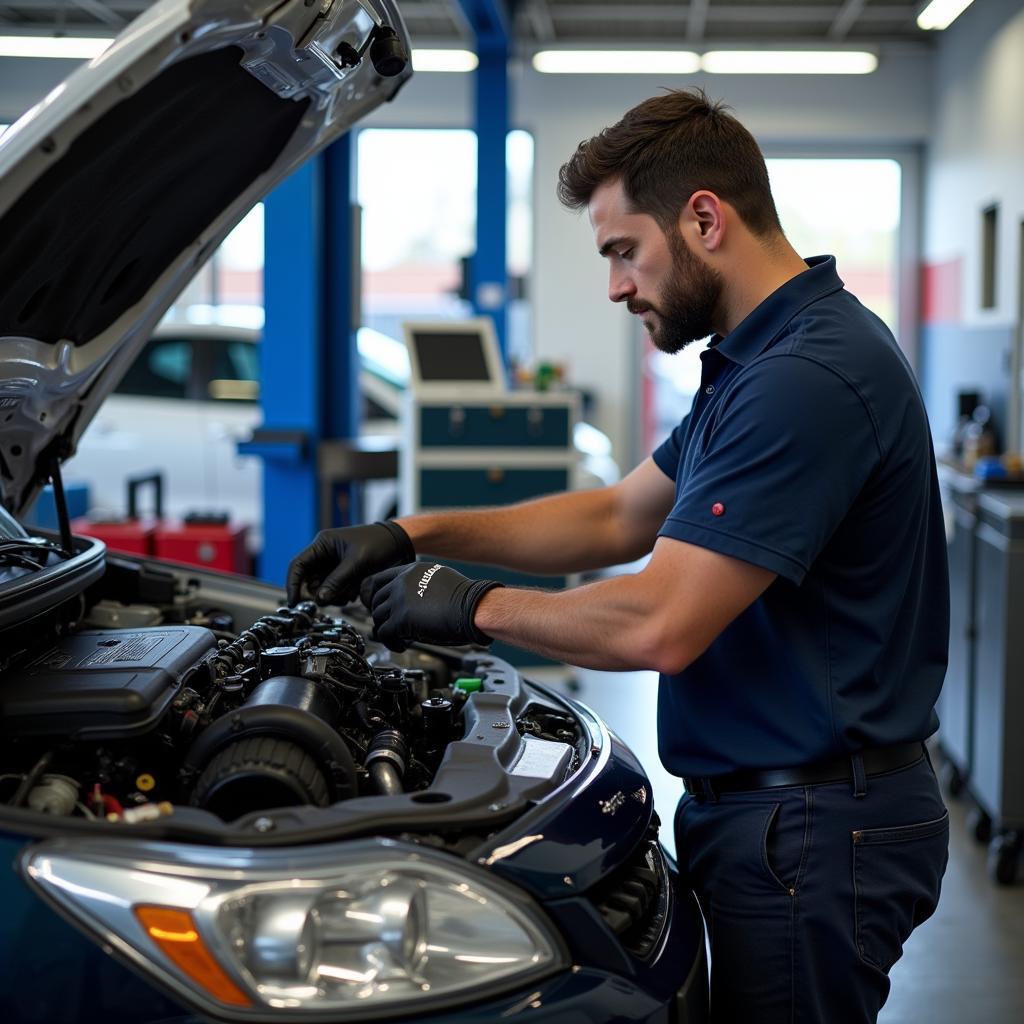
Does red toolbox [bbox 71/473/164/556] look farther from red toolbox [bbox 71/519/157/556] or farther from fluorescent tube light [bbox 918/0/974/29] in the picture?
fluorescent tube light [bbox 918/0/974/29]

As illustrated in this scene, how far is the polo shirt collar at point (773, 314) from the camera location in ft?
5.22

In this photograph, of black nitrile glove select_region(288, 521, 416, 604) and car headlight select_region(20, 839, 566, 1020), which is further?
black nitrile glove select_region(288, 521, 416, 604)

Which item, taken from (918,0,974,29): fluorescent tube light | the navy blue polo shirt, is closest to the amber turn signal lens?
the navy blue polo shirt

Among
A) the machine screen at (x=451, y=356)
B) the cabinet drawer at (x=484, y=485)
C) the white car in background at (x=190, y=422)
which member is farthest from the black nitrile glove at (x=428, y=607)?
the white car in background at (x=190, y=422)

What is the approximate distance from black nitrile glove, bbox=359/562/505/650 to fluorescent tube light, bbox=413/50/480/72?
7.82 m

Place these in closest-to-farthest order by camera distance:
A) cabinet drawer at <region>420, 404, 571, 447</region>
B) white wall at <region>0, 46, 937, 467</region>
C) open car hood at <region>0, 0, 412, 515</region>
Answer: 1. open car hood at <region>0, 0, 412, 515</region>
2. cabinet drawer at <region>420, 404, 571, 447</region>
3. white wall at <region>0, 46, 937, 467</region>

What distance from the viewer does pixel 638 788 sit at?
1.57 metres

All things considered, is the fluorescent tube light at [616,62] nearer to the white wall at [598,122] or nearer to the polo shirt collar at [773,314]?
the white wall at [598,122]

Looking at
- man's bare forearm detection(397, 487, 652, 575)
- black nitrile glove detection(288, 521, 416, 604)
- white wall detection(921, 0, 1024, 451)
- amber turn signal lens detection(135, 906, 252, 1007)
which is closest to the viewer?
amber turn signal lens detection(135, 906, 252, 1007)

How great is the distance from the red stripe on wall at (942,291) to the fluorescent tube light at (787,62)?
175 cm

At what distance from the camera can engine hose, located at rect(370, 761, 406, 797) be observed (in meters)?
1.44

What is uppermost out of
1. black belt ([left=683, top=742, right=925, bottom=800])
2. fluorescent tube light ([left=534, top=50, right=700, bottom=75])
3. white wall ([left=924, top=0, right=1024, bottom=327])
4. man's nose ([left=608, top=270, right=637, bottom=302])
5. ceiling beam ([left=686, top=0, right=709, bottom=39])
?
ceiling beam ([left=686, top=0, right=709, bottom=39])

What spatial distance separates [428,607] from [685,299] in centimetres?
55

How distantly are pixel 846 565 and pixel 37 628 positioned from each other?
1.15 meters
